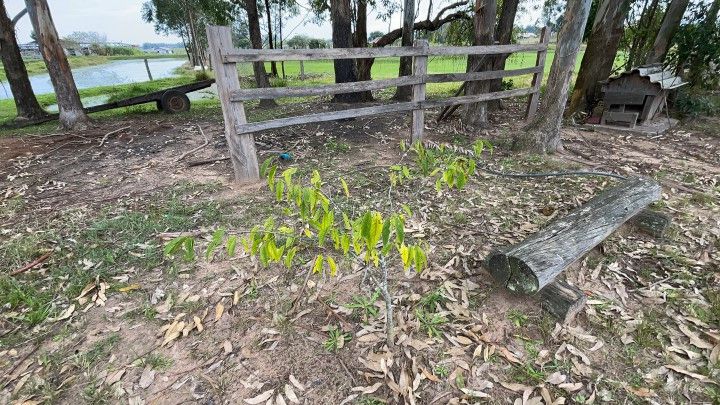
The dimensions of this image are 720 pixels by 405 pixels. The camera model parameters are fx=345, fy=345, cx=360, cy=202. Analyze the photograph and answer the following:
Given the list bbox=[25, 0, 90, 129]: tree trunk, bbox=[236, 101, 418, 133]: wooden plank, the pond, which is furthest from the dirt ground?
the pond

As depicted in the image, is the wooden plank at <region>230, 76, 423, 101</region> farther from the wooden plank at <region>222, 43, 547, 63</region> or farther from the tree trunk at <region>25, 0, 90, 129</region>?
the tree trunk at <region>25, 0, 90, 129</region>

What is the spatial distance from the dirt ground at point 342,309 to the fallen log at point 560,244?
256 mm

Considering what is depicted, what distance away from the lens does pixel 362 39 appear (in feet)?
33.0

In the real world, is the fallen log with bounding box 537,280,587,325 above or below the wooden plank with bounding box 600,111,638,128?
below

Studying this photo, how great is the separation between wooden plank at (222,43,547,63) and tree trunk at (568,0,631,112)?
6.80 feet

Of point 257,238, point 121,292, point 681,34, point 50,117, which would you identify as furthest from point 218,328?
point 681,34

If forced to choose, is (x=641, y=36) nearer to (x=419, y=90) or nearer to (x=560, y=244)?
(x=419, y=90)

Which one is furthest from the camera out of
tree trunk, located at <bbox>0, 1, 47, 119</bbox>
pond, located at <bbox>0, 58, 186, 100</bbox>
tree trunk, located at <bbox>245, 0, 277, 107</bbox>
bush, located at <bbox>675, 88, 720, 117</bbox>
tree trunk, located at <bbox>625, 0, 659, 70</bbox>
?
pond, located at <bbox>0, 58, 186, 100</bbox>

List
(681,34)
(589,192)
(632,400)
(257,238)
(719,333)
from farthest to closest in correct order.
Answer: (681,34) → (589,192) → (719,333) → (632,400) → (257,238)

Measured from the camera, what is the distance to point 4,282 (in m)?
2.61

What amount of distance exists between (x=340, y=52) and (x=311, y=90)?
614 millimetres

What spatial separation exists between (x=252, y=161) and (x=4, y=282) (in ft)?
7.80

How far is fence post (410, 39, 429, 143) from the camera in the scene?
4.80 m

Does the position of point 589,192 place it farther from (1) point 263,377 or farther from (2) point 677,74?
(2) point 677,74
